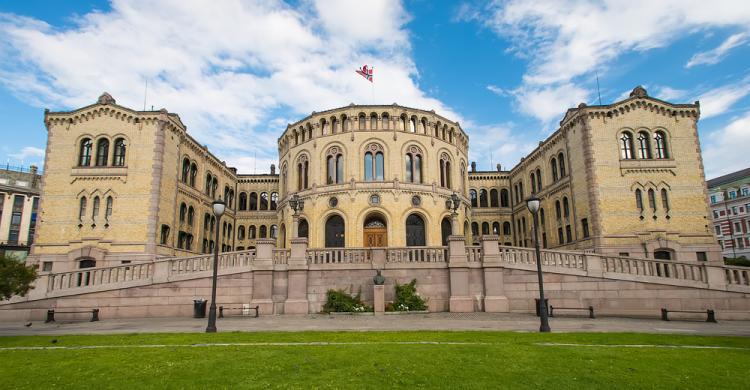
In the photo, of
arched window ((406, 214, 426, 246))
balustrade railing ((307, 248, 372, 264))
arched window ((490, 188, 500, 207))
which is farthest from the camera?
arched window ((490, 188, 500, 207))

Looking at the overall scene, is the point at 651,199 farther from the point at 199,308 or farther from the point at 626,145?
the point at 199,308

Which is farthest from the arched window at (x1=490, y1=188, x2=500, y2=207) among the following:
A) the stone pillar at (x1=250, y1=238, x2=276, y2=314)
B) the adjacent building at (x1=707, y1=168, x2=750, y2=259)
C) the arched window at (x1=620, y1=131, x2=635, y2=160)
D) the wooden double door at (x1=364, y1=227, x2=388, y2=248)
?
the adjacent building at (x1=707, y1=168, x2=750, y2=259)

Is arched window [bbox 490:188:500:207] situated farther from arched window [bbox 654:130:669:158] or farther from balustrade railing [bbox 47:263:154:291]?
balustrade railing [bbox 47:263:154:291]

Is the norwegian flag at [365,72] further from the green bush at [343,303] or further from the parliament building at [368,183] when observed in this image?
the green bush at [343,303]

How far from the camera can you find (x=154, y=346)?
11.3m

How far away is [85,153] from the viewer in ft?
113

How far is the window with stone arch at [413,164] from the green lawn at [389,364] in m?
25.9

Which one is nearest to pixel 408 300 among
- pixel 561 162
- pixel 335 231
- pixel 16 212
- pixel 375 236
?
pixel 375 236

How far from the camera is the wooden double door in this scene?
3594 centimetres

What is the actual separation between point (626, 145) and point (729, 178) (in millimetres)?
60203

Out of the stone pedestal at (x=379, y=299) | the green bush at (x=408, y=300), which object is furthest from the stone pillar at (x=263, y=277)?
the green bush at (x=408, y=300)

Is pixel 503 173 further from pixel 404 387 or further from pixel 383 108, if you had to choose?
pixel 404 387

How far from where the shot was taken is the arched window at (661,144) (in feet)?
117

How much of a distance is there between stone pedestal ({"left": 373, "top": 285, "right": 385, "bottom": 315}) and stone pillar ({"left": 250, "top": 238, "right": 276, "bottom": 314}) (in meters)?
5.23
